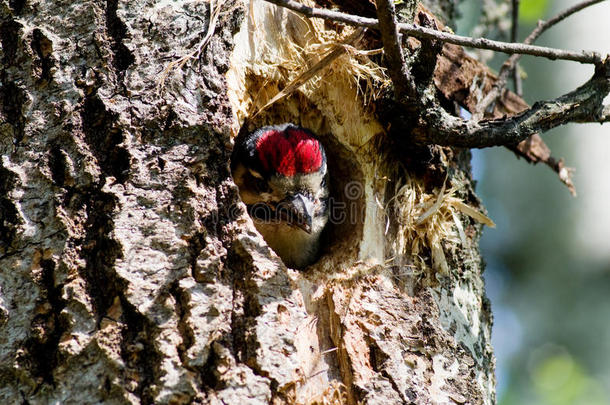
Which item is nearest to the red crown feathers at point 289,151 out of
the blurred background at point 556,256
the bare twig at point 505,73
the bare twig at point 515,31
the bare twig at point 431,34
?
the bare twig at point 505,73

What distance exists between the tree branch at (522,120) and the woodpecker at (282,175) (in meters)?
0.78

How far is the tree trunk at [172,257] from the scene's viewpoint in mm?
2031

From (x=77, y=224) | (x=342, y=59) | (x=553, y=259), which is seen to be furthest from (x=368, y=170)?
(x=553, y=259)

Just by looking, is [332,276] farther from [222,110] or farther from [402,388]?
[222,110]

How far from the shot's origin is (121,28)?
2.54 metres

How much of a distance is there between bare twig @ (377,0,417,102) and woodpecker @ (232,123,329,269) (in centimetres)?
77

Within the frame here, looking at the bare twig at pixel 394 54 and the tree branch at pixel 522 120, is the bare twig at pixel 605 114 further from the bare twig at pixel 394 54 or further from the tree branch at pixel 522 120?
the bare twig at pixel 394 54

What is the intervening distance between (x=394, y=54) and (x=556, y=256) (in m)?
4.58

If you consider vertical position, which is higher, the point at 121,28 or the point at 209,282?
the point at 121,28

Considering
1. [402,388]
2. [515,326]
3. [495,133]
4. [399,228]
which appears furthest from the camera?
[515,326]

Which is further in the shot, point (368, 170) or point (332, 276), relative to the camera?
point (368, 170)

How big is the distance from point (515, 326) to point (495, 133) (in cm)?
438

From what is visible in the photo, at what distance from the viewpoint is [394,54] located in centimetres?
245

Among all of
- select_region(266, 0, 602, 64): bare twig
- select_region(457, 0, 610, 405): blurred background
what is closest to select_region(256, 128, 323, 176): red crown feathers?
select_region(266, 0, 602, 64): bare twig
